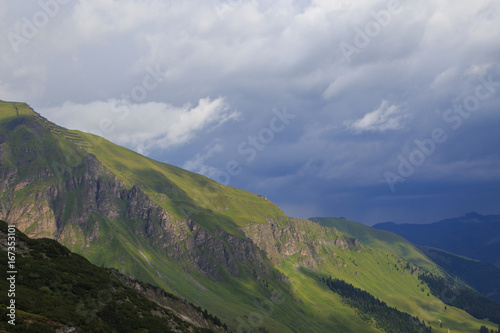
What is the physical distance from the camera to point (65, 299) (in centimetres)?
8594

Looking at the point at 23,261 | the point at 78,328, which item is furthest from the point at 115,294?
the point at 78,328

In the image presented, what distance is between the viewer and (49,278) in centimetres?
9250

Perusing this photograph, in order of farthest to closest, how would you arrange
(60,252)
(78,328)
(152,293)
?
(152,293)
(60,252)
(78,328)

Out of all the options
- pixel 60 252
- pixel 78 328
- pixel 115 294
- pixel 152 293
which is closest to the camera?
pixel 78 328

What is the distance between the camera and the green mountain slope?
72062 millimetres

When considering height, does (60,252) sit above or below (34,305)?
above

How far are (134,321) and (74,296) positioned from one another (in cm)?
1553

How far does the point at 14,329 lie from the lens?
6184 cm

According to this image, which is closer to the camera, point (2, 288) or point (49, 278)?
point (2, 288)

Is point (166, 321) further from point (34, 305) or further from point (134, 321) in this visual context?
point (34, 305)


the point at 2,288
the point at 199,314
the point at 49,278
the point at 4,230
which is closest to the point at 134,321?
the point at 49,278

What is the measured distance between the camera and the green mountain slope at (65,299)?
72.1 meters

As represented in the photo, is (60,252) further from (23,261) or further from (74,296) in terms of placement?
(74,296)

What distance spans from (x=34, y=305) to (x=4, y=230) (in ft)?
152
